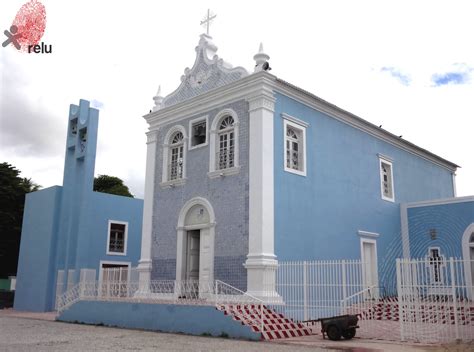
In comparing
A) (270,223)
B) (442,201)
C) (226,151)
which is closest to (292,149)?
(226,151)

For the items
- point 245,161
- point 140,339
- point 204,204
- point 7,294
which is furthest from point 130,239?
point 140,339

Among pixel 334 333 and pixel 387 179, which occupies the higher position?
pixel 387 179

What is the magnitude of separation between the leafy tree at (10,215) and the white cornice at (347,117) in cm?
1979

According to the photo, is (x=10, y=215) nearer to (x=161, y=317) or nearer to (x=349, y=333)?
(x=161, y=317)

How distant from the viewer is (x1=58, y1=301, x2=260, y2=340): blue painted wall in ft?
35.5

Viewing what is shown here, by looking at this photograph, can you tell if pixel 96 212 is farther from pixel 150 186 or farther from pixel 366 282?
pixel 366 282

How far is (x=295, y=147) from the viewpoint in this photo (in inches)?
574

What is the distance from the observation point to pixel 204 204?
1452 cm

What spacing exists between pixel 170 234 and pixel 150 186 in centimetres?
198

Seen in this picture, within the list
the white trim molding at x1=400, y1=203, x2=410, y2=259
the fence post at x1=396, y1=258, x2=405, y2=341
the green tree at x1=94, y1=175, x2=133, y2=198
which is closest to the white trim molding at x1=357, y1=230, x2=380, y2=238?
the white trim molding at x1=400, y1=203, x2=410, y2=259

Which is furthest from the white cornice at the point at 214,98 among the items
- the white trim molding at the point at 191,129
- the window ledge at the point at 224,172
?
the window ledge at the point at 224,172

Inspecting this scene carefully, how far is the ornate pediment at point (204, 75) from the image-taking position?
48.3 feet

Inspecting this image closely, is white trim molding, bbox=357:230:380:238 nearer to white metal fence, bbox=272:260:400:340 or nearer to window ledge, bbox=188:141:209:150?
white metal fence, bbox=272:260:400:340

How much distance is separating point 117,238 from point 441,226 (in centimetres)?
1339
